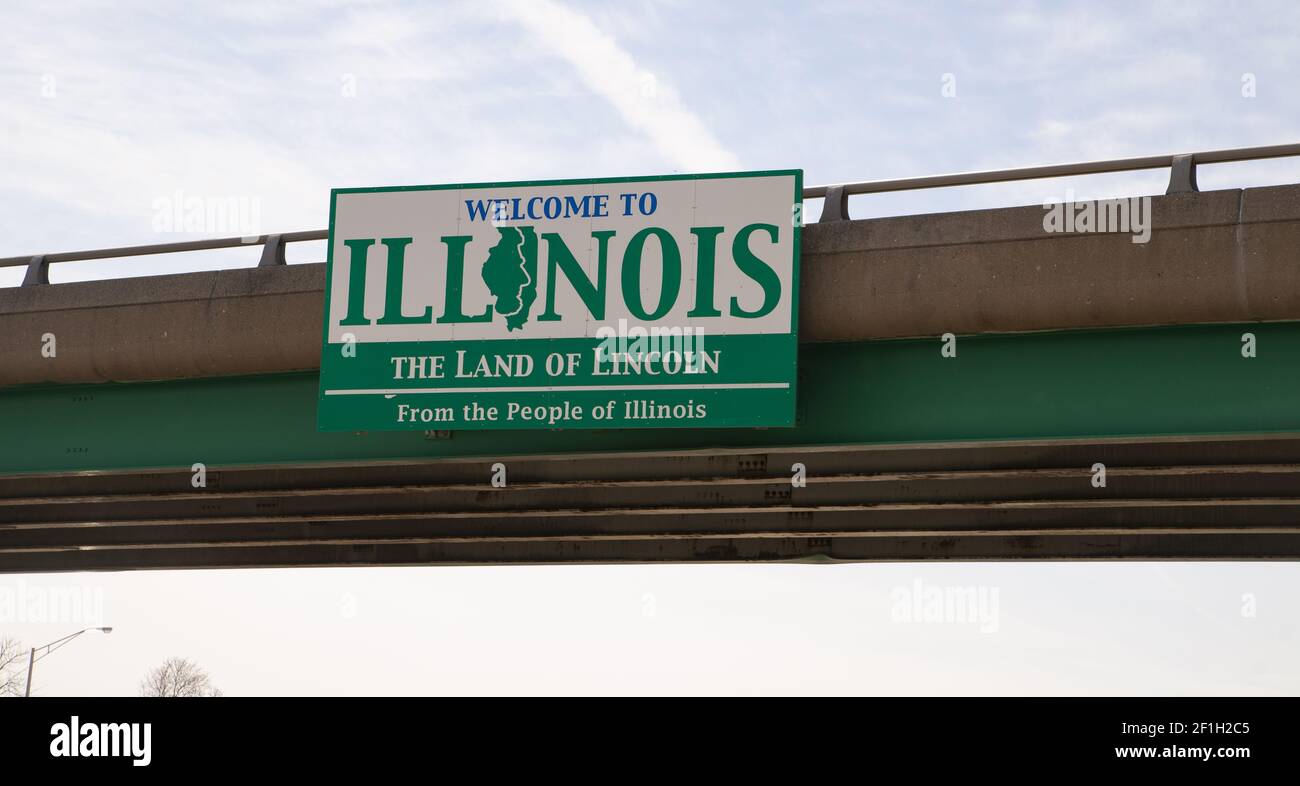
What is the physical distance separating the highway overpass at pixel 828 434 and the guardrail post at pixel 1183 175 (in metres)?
0.03

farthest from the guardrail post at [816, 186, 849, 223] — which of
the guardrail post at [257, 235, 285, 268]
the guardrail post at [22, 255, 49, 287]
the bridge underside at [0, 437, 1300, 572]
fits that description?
the guardrail post at [22, 255, 49, 287]

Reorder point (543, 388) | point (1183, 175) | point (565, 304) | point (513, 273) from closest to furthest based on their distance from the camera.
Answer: point (1183, 175) < point (543, 388) < point (565, 304) < point (513, 273)

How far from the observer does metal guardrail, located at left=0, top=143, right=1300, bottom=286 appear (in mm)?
14547

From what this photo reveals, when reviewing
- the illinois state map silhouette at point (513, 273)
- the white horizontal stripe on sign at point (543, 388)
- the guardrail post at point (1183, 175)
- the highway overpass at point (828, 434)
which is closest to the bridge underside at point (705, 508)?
the highway overpass at point (828, 434)

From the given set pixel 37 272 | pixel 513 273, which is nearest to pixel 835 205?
pixel 513 273

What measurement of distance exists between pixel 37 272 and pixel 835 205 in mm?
9387

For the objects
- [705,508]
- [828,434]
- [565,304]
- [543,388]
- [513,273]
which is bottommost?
[705,508]

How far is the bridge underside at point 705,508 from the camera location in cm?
1673

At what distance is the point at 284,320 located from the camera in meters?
17.0

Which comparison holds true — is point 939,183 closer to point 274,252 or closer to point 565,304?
point 565,304

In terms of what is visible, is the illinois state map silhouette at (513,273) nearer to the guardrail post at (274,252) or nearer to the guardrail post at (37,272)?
the guardrail post at (274,252)

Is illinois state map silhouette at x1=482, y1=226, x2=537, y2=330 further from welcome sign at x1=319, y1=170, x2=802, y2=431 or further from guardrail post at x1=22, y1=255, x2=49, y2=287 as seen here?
guardrail post at x1=22, y1=255, x2=49, y2=287

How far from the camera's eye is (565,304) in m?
15.8

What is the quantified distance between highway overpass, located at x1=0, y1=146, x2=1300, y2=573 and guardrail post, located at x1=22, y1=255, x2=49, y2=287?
0.06 meters
